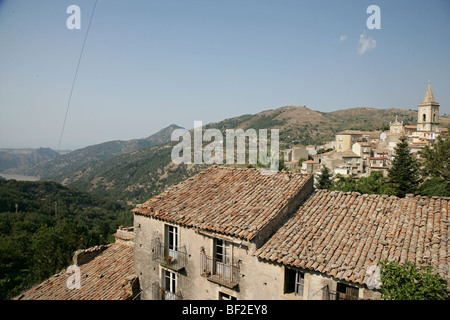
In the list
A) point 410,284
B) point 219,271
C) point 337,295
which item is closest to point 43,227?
point 219,271

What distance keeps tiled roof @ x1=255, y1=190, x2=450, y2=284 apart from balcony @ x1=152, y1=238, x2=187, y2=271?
10.5 feet

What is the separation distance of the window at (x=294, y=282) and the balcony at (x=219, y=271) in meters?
1.54

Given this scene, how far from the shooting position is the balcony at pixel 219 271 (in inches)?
350

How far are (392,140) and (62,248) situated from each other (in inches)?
2614

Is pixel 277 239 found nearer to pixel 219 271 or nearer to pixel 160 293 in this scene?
pixel 219 271

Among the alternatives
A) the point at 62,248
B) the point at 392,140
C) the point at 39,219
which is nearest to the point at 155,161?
the point at 39,219

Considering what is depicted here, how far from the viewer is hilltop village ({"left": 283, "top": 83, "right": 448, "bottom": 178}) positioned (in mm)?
55963

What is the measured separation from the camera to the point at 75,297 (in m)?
11.9

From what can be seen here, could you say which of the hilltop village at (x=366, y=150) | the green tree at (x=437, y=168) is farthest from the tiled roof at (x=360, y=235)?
the hilltop village at (x=366, y=150)

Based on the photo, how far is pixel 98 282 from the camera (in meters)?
12.4

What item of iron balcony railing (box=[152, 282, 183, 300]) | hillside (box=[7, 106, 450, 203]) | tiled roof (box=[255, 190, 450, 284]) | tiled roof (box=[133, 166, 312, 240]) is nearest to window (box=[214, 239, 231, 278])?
tiled roof (box=[133, 166, 312, 240])

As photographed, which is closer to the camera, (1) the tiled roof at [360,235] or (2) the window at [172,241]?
(1) the tiled roof at [360,235]

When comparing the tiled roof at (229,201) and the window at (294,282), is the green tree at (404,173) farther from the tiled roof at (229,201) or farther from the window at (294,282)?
the window at (294,282)

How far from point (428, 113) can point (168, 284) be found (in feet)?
275
